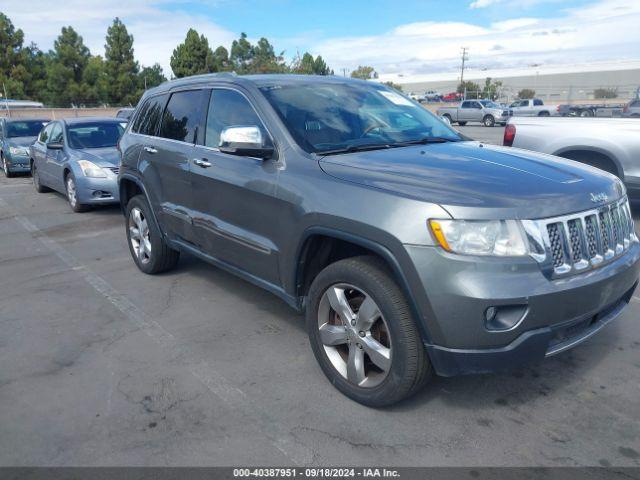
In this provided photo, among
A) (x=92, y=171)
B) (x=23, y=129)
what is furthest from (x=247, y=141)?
(x=23, y=129)

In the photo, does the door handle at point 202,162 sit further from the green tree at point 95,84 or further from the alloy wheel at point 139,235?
the green tree at point 95,84

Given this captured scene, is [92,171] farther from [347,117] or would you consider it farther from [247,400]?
[247,400]

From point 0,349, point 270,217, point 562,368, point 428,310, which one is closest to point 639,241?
point 562,368

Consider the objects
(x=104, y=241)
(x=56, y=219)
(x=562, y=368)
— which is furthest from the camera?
(x=56, y=219)

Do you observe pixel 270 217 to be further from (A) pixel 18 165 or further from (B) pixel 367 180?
(A) pixel 18 165

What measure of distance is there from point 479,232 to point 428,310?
0.44 meters

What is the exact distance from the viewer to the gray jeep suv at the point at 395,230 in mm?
2594

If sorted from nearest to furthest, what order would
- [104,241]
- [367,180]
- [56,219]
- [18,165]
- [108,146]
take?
1. [367,180]
2. [104,241]
3. [56,219]
4. [108,146]
5. [18,165]

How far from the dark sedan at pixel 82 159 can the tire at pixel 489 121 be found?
95.7 feet

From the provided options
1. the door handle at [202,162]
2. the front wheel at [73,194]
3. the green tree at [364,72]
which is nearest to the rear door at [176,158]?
the door handle at [202,162]

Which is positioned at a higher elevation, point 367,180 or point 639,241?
point 367,180

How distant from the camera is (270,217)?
3549 millimetres

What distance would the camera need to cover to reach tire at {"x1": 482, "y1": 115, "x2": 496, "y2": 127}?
34.8m

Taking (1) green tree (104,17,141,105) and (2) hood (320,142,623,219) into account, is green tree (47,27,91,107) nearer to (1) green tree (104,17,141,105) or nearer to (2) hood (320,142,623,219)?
(1) green tree (104,17,141,105)
